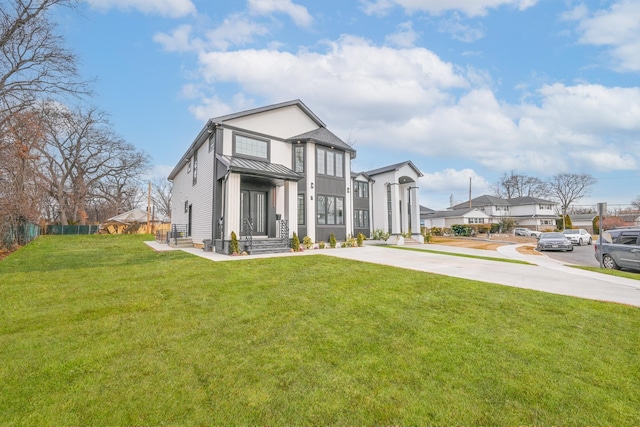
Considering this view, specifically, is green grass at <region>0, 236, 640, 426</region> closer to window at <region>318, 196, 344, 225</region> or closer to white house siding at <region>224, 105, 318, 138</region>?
window at <region>318, 196, 344, 225</region>

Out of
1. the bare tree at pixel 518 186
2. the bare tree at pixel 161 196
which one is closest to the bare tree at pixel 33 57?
the bare tree at pixel 161 196

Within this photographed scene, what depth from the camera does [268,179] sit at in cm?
1413

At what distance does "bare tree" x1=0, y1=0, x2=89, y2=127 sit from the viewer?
39.2 feet

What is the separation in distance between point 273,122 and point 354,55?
17.8 ft

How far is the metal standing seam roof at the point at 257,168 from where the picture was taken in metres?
12.2

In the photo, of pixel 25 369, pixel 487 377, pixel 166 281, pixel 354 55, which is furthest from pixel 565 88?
pixel 25 369

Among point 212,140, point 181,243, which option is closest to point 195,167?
point 212,140

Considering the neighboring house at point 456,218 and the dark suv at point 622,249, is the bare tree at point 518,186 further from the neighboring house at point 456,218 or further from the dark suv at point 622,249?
the dark suv at point 622,249

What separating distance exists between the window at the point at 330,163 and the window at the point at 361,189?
22.6 feet

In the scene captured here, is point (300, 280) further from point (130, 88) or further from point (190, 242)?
point (130, 88)

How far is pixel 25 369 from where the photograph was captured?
9.73 ft

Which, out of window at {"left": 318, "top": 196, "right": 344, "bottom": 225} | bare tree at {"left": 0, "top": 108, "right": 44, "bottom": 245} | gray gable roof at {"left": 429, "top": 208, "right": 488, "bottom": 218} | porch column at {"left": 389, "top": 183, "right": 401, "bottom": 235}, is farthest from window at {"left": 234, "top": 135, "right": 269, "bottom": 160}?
gray gable roof at {"left": 429, "top": 208, "right": 488, "bottom": 218}

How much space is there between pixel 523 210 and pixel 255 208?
203 feet

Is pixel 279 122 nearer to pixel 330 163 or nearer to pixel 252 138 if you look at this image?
pixel 252 138
